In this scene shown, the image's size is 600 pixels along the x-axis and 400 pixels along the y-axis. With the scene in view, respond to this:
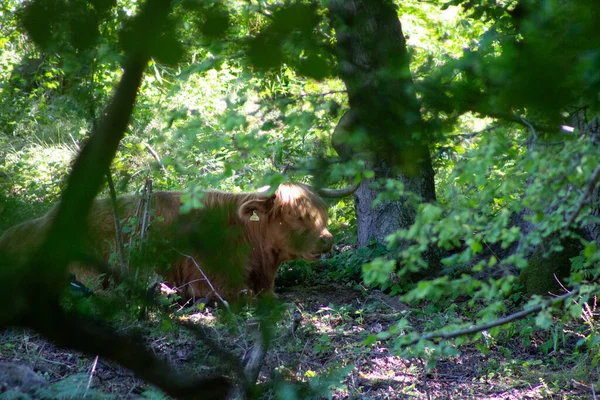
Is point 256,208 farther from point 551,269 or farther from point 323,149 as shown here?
point 323,149

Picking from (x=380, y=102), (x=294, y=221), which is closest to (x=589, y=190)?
(x=380, y=102)

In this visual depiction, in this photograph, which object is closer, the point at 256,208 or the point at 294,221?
the point at 256,208

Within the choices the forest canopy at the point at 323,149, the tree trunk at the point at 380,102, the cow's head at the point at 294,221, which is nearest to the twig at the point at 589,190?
the forest canopy at the point at 323,149

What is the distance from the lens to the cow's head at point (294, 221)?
7.24 meters

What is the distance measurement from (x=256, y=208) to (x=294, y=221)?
18.2 inches

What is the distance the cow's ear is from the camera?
6.91 m

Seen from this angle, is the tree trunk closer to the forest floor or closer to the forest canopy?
the forest canopy

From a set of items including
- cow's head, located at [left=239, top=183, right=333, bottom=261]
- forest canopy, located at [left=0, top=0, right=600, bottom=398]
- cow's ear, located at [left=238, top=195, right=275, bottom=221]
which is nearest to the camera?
forest canopy, located at [left=0, top=0, right=600, bottom=398]

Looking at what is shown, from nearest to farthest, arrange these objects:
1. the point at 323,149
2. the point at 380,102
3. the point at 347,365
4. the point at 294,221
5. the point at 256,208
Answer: the point at 380,102, the point at 323,149, the point at 347,365, the point at 256,208, the point at 294,221

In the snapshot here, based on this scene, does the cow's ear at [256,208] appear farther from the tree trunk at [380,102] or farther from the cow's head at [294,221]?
the tree trunk at [380,102]

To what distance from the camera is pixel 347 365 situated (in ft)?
14.0

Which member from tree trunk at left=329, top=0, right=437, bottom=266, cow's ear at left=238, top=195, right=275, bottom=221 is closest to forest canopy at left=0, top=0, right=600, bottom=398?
tree trunk at left=329, top=0, right=437, bottom=266

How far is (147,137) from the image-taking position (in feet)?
28.3

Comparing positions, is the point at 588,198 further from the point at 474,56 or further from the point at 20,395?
the point at 20,395
